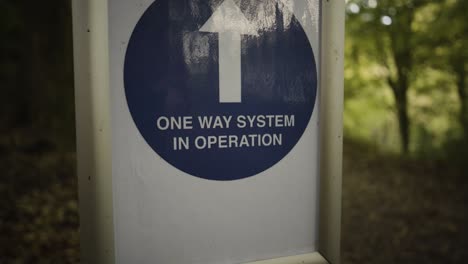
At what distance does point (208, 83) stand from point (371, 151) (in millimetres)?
10569

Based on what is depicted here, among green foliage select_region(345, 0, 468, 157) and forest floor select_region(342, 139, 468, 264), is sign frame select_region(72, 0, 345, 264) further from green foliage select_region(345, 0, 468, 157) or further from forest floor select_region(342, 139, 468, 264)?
green foliage select_region(345, 0, 468, 157)

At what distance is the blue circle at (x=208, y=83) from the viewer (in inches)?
58.3

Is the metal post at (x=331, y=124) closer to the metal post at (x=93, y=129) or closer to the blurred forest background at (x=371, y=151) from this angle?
the metal post at (x=93, y=129)

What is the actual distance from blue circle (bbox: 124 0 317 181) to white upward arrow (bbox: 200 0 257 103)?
0.07 feet

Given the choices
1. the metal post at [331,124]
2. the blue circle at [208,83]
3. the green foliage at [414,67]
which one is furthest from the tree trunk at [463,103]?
the blue circle at [208,83]

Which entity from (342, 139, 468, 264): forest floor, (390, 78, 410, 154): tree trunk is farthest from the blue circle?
(390, 78, 410, 154): tree trunk

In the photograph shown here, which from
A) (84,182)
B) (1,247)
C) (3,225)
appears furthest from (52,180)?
(84,182)

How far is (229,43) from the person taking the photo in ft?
5.31

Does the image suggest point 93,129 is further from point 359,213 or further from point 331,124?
point 359,213

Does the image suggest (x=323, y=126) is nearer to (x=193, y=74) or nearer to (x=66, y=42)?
(x=193, y=74)

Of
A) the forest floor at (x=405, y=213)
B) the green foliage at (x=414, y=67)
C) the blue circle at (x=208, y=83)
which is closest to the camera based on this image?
the blue circle at (x=208, y=83)

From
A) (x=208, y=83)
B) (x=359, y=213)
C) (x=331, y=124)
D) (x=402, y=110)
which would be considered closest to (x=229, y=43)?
(x=208, y=83)

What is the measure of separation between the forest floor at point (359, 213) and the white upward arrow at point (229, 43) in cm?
315

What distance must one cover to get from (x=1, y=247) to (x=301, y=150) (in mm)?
3609
